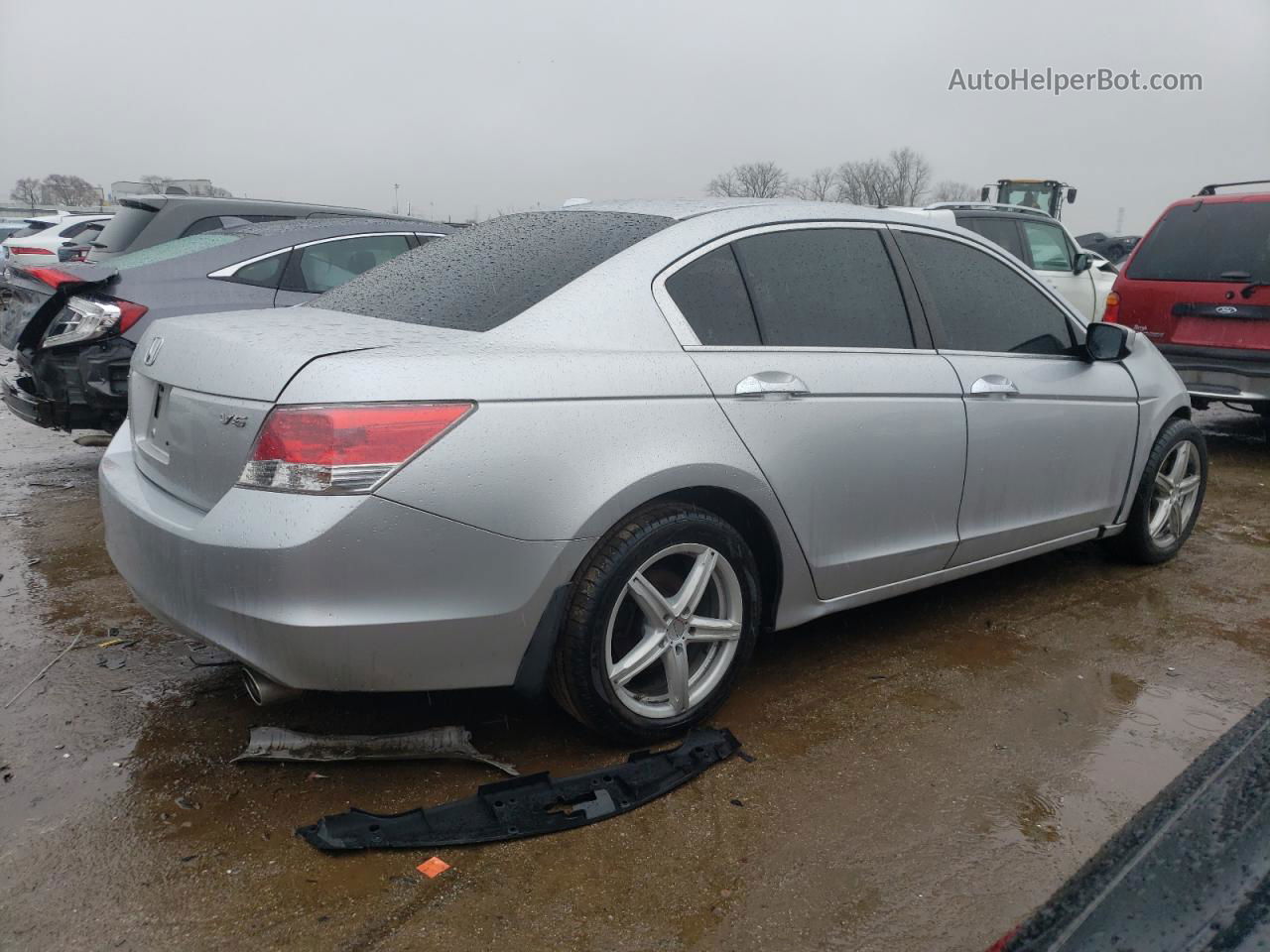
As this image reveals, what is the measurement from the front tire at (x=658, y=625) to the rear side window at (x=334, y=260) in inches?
136

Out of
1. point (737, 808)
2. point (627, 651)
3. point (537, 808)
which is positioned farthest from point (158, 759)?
point (737, 808)

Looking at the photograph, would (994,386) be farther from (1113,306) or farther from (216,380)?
(1113,306)

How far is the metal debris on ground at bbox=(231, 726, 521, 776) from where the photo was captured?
267cm

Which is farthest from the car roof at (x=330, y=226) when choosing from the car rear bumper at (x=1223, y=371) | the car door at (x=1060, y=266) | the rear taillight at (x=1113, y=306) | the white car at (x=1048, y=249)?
the car door at (x=1060, y=266)

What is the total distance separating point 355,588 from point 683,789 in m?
0.99

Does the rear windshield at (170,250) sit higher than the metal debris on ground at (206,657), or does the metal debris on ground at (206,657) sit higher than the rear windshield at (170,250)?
the rear windshield at (170,250)

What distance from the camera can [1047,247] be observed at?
10656 millimetres

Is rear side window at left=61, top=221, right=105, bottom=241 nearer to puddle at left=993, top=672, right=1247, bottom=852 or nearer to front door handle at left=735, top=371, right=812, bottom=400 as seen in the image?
front door handle at left=735, top=371, right=812, bottom=400

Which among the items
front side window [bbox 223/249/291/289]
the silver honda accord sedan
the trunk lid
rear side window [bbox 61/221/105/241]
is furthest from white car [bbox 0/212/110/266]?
the silver honda accord sedan

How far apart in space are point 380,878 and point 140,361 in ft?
5.45

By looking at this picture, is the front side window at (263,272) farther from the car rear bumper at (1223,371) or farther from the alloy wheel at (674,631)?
the car rear bumper at (1223,371)

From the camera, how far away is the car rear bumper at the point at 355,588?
2270 millimetres

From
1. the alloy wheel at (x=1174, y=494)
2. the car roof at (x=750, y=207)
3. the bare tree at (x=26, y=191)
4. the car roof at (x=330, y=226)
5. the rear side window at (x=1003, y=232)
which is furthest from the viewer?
the bare tree at (x=26, y=191)

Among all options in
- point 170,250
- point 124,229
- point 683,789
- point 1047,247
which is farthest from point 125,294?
point 1047,247
